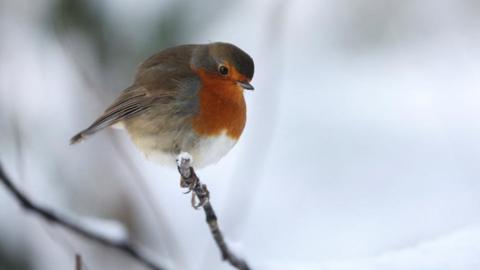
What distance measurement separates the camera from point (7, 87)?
203 inches

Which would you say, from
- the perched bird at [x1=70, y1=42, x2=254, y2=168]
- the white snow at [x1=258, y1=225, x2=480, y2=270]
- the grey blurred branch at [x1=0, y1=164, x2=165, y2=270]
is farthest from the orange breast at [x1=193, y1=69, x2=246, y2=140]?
the grey blurred branch at [x1=0, y1=164, x2=165, y2=270]

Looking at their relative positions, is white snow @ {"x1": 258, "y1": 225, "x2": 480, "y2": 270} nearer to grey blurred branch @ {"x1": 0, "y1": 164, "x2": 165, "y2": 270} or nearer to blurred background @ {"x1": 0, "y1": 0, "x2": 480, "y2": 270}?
grey blurred branch @ {"x1": 0, "y1": 164, "x2": 165, "y2": 270}

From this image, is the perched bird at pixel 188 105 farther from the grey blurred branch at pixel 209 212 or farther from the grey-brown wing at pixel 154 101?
the grey blurred branch at pixel 209 212

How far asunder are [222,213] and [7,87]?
1.84 metres

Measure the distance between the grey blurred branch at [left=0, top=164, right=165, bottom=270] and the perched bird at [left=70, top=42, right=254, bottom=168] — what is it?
4.51ft

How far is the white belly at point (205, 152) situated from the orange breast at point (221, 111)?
0.09ft

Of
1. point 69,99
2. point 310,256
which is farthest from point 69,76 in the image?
point 310,256

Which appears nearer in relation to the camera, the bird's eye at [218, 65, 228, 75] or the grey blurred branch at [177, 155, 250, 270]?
the grey blurred branch at [177, 155, 250, 270]

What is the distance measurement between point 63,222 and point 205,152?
154 centimetres

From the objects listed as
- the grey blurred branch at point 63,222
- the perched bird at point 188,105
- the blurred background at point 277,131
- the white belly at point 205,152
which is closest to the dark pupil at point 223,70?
the perched bird at point 188,105

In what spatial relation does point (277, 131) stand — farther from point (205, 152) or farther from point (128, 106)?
point (205, 152)

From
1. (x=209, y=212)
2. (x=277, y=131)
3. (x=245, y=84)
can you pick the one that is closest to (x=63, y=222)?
(x=209, y=212)

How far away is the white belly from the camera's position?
288cm

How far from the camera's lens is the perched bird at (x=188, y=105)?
2.89 metres
